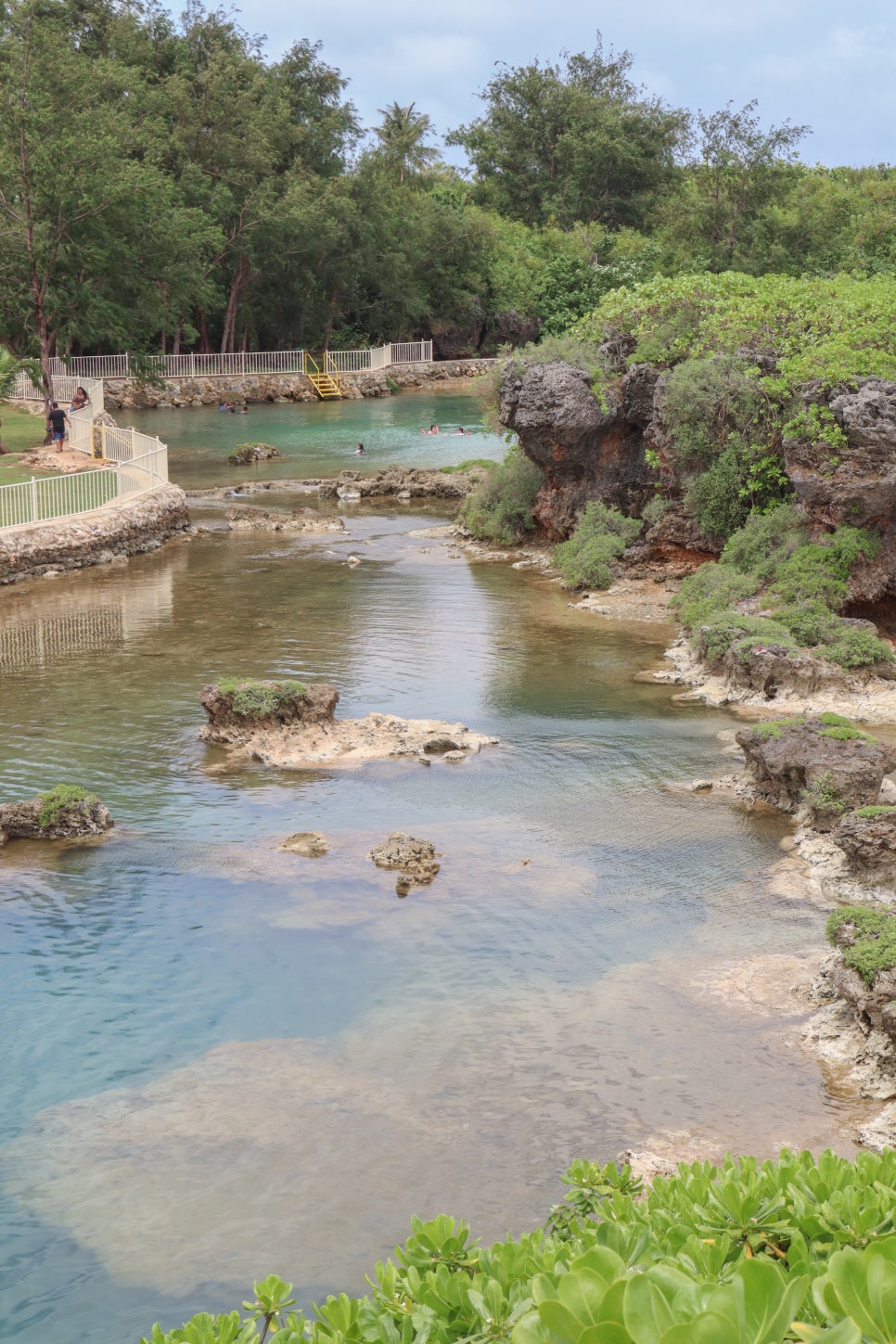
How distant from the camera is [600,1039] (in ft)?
31.4

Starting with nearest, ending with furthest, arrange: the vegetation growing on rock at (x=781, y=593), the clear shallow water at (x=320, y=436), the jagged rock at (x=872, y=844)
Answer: the jagged rock at (x=872, y=844) → the vegetation growing on rock at (x=781, y=593) → the clear shallow water at (x=320, y=436)

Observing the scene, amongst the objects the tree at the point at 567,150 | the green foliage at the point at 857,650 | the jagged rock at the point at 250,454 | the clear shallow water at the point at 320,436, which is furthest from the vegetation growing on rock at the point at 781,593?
the tree at the point at 567,150

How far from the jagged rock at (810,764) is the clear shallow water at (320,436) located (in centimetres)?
2467

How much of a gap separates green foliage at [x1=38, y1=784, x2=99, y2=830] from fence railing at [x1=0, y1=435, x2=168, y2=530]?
46.8ft

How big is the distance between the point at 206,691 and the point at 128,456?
18.1 m

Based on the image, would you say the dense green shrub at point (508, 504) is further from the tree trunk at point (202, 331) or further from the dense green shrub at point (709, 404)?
the tree trunk at point (202, 331)

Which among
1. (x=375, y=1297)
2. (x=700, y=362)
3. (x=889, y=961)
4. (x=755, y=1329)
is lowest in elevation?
(x=889, y=961)

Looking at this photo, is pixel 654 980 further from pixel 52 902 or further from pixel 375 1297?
pixel 375 1297

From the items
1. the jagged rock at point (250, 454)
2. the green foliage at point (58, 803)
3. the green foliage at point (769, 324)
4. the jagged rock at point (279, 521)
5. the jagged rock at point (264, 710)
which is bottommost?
the green foliage at point (58, 803)

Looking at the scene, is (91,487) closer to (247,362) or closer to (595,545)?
(595,545)

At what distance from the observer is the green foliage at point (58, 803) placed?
13.2 m

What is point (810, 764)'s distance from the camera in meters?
13.7

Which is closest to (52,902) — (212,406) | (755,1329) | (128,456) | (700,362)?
(755,1329)

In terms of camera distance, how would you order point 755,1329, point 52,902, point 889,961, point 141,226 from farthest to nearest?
point 141,226, point 52,902, point 889,961, point 755,1329
